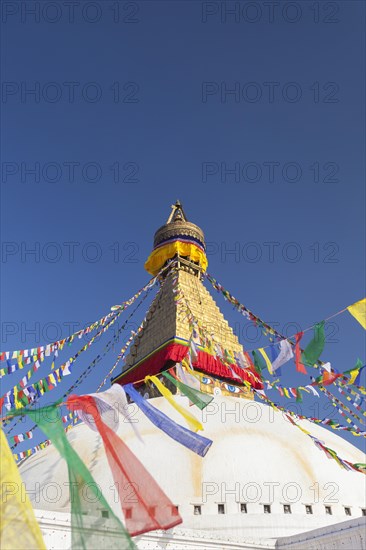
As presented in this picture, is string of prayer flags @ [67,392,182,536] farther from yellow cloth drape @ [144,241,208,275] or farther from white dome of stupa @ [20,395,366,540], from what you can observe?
yellow cloth drape @ [144,241,208,275]

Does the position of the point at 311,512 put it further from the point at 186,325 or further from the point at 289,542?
the point at 186,325

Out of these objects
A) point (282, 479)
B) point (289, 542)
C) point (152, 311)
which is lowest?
point (289, 542)

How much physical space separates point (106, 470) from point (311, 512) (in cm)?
427

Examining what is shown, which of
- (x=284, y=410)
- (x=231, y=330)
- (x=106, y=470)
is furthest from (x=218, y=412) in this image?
(x=231, y=330)

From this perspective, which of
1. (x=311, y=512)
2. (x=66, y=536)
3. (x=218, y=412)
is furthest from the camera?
(x=218, y=412)

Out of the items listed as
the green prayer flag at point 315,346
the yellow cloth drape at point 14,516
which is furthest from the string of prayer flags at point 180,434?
the green prayer flag at point 315,346

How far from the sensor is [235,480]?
9062 mm

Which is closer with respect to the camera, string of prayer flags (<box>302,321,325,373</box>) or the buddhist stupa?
string of prayer flags (<box>302,321,325,373</box>)

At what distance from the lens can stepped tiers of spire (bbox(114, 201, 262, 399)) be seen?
15.5 m

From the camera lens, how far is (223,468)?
9.23m

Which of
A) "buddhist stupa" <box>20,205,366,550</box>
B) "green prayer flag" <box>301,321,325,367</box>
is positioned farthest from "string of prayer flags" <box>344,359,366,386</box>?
"buddhist stupa" <box>20,205,366,550</box>

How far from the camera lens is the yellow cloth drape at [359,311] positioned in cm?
625

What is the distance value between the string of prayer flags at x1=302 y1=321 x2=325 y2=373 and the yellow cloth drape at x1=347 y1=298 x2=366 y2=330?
117 cm

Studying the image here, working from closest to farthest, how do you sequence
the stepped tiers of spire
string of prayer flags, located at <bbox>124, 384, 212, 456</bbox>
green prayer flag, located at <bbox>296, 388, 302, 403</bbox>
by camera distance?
string of prayer flags, located at <bbox>124, 384, 212, 456</bbox> < green prayer flag, located at <bbox>296, 388, 302, 403</bbox> < the stepped tiers of spire
